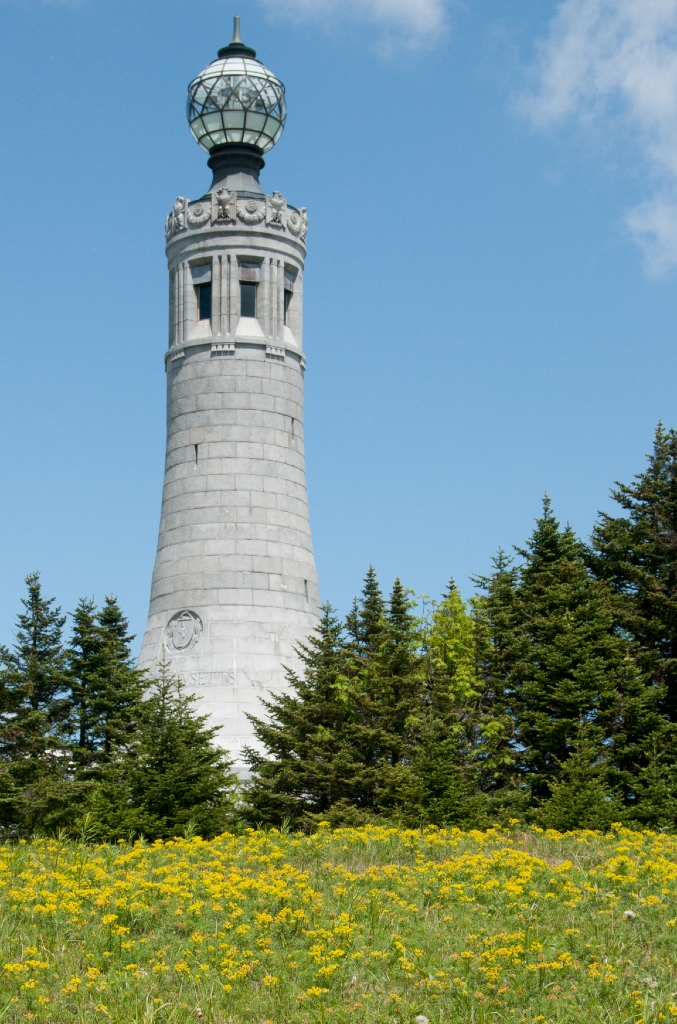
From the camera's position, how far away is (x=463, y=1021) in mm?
12789

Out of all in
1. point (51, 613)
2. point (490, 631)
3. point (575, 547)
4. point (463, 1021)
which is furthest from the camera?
point (575, 547)

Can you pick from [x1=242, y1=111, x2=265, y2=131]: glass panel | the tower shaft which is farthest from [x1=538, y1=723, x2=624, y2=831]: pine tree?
[x1=242, y1=111, x2=265, y2=131]: glass panel

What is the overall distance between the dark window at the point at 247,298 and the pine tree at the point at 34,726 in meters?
14.6

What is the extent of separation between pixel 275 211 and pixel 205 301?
153 inches

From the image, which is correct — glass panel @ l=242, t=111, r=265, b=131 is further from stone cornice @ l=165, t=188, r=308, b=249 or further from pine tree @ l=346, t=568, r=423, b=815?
pine tree @ l=346, t=568, r=423, b=815

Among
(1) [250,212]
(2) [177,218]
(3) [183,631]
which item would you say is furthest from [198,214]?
(3) [183,631]

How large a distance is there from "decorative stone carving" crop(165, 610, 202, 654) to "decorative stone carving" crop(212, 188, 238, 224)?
43.7ft

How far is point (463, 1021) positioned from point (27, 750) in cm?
2229

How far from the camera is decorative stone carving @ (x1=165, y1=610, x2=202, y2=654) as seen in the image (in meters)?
43.7

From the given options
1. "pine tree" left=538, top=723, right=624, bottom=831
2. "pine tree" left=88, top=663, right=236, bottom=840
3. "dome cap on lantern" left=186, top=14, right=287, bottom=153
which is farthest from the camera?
"dome cap on lantern" left=186, top=14, right=287, bottom=153

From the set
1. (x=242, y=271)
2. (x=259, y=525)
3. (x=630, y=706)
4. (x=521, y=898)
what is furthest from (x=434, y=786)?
(x=242, y=271)

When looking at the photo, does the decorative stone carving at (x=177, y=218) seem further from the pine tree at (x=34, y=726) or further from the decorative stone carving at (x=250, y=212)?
the pine tree at (x=34, y=726)

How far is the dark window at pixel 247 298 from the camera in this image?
46688 mm

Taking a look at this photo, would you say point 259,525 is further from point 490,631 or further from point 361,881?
point 361,881
